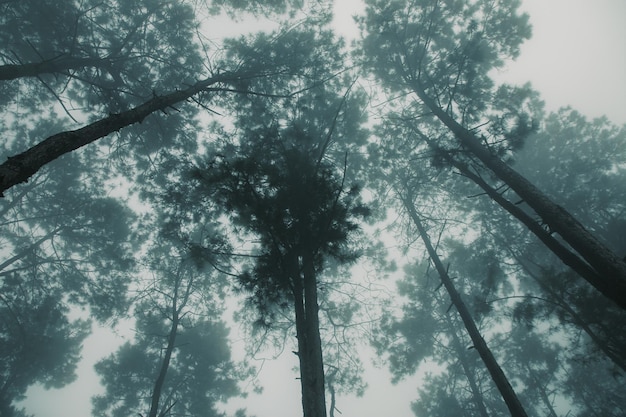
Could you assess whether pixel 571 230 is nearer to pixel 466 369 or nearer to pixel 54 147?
pixel 54 147

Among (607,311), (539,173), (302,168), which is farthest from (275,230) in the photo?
(539,173)

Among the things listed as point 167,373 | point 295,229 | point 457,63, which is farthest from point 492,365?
point 167,373

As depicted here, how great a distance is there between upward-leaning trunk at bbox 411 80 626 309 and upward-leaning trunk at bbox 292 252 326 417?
4.21m

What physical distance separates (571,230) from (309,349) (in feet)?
16.2

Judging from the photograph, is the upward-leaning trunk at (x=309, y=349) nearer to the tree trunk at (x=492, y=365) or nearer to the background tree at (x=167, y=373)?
the tree trunk at (x=492, y=365)

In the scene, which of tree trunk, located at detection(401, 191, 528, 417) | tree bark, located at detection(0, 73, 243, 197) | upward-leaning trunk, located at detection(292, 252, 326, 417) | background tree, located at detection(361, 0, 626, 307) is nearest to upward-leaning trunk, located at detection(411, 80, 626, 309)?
background tree, located at detection(361, 0, 626, 307)

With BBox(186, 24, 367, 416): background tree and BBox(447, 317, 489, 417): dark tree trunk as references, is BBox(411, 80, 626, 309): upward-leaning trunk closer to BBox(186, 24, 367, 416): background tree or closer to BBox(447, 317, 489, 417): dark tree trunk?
BBox(186, 24, 367, 416): background tree

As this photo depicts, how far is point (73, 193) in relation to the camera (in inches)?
559

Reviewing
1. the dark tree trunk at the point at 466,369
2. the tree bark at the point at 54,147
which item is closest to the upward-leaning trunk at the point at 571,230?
the tree bark at the point at 54,147

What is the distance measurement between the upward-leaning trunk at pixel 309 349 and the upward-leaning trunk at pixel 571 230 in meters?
4.21

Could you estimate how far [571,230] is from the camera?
550 centimetres

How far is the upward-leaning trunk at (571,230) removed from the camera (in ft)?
14.9

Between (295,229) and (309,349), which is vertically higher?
(295,229)

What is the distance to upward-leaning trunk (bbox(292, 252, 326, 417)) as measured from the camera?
417 cm
